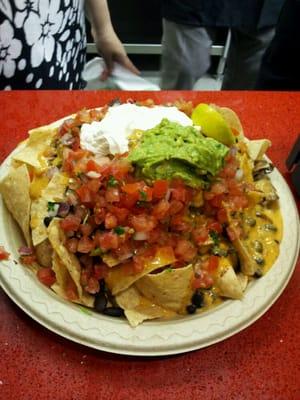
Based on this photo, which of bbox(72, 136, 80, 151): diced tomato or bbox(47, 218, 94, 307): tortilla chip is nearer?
bbox(47, 218, 94, 307): tortilla chip

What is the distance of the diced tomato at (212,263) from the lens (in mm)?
1223

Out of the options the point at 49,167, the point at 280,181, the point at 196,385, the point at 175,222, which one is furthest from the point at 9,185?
the point at 280,181

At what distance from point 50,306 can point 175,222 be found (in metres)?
0.38

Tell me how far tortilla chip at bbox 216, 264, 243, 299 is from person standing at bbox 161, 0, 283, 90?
5.57 ft

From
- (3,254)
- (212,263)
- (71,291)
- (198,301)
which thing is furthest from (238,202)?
(3,254)

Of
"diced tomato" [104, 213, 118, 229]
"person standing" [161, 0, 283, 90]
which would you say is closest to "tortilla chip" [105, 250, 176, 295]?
"diced tomato" [104, 213, 118, 229]

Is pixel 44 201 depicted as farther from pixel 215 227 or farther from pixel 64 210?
pixel 215 227

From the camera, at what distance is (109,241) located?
113 centimetres

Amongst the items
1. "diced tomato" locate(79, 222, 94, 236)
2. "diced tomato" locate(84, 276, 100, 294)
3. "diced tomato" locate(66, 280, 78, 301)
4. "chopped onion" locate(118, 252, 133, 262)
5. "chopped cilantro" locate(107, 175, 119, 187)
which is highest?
"chopped cilantro" locate(107, 175, 119, 187)

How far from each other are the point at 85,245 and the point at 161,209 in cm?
22

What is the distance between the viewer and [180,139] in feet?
3.91

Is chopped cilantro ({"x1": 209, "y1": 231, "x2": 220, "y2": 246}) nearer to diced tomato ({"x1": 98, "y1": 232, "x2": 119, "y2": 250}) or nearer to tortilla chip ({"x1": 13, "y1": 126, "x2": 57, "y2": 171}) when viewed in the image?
diced tomato ({"x1": 98, "y1": 232, "x2": 119, "y2": 250})

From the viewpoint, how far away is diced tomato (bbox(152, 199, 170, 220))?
1.15 meters

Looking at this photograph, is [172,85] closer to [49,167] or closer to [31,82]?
[31,82]
